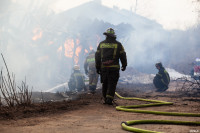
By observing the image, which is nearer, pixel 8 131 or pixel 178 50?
pixel 8 131

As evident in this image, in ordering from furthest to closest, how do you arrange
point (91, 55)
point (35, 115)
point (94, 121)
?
1. point (91, 55)
2. point (35, 115)
3. point (94, 121)

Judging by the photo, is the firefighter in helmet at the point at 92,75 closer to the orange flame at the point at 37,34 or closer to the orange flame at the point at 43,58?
the orange flame at the point at 43,58

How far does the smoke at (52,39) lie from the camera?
903 inches

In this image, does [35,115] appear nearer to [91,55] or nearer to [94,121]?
[94,121]

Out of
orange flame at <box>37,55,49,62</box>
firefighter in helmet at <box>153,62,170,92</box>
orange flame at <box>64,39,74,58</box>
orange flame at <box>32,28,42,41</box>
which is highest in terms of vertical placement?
orange flame at <box>32,28,42,41</box>

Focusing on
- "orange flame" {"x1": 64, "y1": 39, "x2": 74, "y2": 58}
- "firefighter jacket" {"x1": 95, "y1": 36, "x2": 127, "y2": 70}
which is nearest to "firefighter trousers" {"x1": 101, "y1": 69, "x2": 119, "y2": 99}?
"firefighter jacket" {"x1": 95, "y1": 36, "x2": 127, "y2": 70}

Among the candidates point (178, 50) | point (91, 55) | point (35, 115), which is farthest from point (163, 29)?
point (35, 115)

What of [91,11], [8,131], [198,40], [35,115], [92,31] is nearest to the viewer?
[8,131]

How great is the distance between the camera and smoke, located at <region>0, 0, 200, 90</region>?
2294 centimetres

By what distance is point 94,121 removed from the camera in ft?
12.1

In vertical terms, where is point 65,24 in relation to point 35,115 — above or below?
above

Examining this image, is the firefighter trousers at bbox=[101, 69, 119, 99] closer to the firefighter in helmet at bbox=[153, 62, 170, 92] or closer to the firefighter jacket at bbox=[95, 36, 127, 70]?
the firefighter jacket at bbox=[95, 36, 127, 70]

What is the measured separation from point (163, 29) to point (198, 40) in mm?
4370

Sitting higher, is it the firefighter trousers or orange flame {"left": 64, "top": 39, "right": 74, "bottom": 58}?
orange flame {"left": 64, "top": 39, "right": 74, "bottom": 58}
